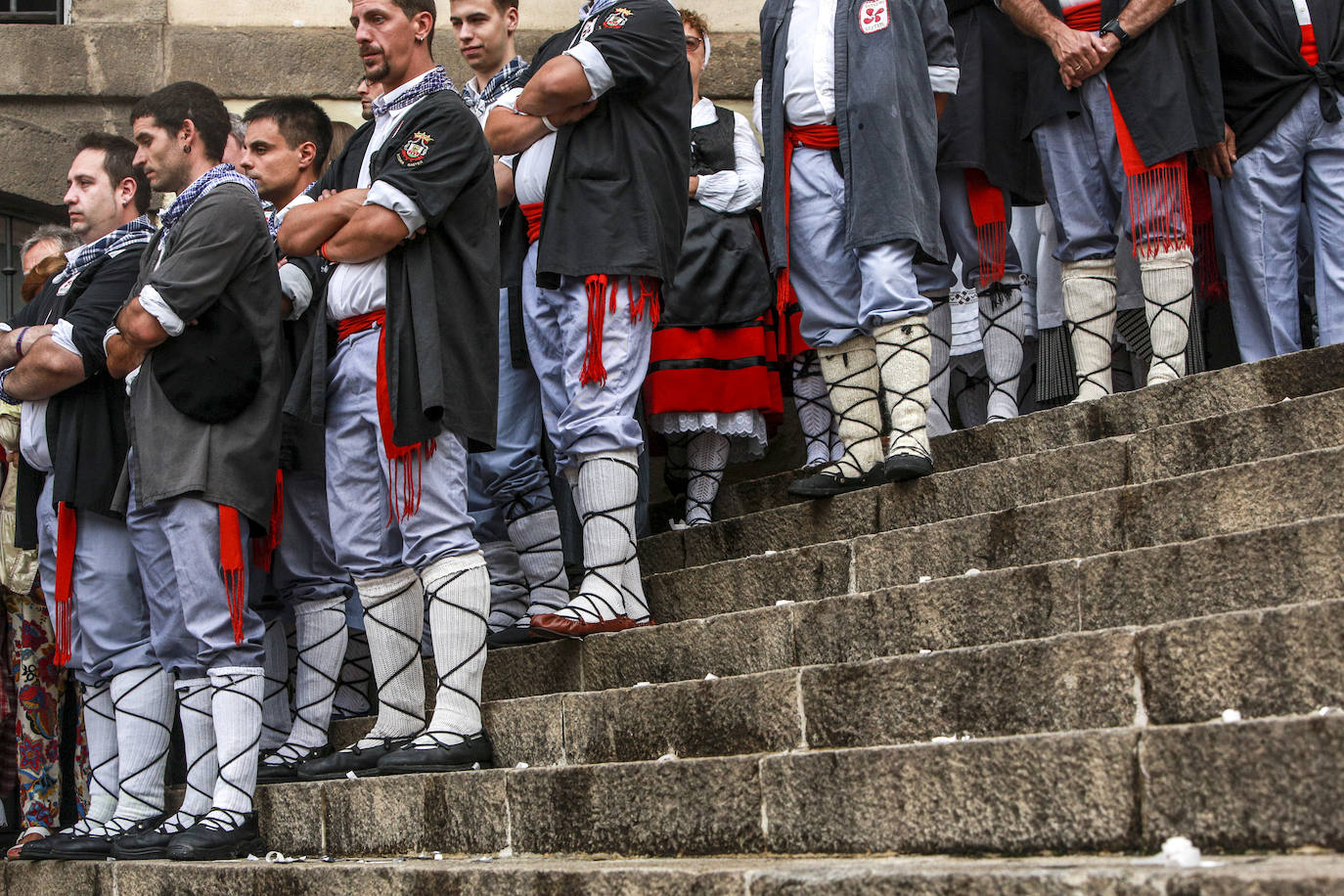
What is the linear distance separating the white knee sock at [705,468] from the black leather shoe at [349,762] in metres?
2.07

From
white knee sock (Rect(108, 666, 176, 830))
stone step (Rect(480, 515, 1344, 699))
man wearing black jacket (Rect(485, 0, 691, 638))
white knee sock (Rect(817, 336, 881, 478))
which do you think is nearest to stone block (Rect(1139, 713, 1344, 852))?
stone step (Rect(480, 515, 1344, 699))

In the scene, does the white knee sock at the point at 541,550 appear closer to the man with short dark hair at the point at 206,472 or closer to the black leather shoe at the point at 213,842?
the man with short dark hair at the point at 206,472

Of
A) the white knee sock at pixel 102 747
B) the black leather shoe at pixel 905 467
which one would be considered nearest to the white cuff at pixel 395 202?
the black leather shoe at pixel 905 467

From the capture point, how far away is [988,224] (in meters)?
6.22

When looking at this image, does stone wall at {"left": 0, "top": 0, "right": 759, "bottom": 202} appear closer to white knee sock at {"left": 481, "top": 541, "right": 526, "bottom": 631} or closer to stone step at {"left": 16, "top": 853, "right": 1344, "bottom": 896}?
white knee sock at {"left": 481, "top": 541, "right": 526, "bottom": 631}

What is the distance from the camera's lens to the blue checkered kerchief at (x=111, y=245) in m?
5.32

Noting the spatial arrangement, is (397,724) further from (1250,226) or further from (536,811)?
(1250,226)

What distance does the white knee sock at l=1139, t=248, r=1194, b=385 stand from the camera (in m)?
5.33

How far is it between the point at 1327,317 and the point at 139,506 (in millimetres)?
3741

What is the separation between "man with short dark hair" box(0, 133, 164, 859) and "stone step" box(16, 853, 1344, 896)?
33cm

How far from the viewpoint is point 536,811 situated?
367 centimetres

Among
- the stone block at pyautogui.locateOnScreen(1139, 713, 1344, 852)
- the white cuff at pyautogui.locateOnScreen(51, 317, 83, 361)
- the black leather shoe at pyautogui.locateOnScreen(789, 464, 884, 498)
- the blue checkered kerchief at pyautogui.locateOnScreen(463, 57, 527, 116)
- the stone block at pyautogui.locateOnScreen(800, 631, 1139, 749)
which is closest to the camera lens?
the stone block at pyautogui.locateOnScreen(1139, 713, 1344, 852)

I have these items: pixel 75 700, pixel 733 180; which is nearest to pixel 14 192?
pixel 75 700

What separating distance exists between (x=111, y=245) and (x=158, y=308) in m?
0.95
